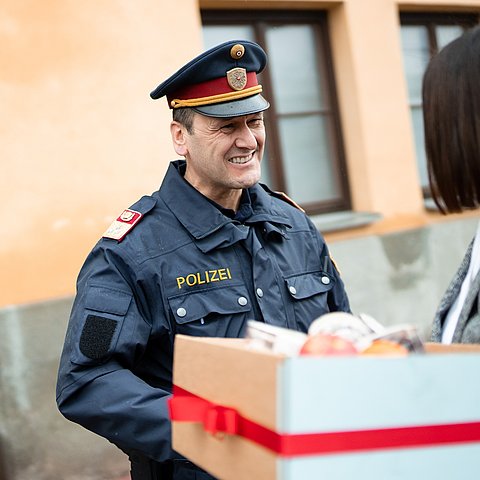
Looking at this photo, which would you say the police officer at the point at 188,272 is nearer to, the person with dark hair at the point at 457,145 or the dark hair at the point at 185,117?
the dark hair at the point at 185,117

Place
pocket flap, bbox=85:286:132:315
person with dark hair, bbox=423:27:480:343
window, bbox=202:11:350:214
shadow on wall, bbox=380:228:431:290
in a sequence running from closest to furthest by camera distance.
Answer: person with dark hair, bbox=423:27:480:343, pocket flap, bbox=85:286:132:315, window, bbox=202:11:350:214, shadow on wall, bbox=380:228:431:290

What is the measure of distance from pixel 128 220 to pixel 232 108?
0.43 meters

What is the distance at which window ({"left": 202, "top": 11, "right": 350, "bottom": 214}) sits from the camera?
5.48 metres

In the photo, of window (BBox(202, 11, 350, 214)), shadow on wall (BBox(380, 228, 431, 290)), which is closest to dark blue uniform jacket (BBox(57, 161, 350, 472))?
window (BBox(202, 11, 350, 214))

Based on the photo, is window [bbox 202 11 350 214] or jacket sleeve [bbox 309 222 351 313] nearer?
jacket sleeve [bbox 309 222 351 313]

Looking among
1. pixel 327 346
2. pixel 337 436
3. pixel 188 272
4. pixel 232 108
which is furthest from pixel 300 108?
pixel 337 436

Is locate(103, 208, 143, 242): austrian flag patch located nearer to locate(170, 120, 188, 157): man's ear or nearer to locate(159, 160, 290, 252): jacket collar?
locate(159, 160, 290, 252): jacket collar

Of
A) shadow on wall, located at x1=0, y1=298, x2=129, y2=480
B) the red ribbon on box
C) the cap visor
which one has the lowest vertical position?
shadow on wall, located at x1=0, y1=298, x2=129, y2=480

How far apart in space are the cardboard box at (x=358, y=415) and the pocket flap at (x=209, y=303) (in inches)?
29.9

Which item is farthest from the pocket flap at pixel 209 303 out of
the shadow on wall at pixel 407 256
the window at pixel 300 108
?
the shadow on wall at pixel 407 256

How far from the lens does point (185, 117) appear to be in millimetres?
2367

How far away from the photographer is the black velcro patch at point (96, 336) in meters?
1.99

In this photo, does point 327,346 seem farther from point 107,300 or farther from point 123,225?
point 123,225

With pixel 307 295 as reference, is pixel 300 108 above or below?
above
